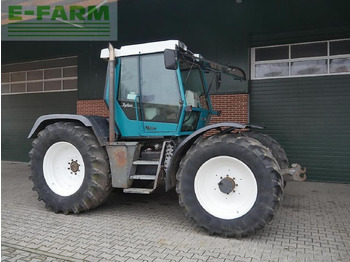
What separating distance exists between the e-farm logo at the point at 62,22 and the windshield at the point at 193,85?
4.94 m

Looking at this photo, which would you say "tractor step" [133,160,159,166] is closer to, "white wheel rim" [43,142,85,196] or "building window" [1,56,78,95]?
"white wheel rim" [43,142,85,196]

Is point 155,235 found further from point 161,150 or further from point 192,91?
point 192,91

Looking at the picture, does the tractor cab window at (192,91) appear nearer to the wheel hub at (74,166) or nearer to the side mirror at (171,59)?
the side mirror at (171,59)

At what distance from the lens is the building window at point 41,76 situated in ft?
37.7

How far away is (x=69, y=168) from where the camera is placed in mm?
5340

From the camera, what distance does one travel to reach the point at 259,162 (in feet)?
12.9

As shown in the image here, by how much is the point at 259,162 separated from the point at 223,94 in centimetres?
523

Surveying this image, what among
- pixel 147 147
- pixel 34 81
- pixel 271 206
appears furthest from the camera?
pixel 34 81

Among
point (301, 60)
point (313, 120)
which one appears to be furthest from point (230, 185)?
point (301, 60)

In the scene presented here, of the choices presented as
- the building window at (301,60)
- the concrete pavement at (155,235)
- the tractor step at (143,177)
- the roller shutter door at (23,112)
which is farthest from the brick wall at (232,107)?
the roller shutter door at (23,112)

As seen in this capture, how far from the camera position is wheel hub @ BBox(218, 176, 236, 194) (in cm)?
418

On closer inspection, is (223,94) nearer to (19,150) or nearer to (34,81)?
(34,81)

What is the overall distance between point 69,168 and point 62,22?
25.0 ft

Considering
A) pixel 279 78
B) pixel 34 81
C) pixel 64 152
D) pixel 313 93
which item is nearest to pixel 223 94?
pixel 279 78
